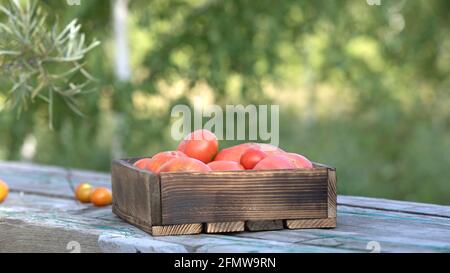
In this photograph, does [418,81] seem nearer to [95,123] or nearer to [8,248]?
[95,123]

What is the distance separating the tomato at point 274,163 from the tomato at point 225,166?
44 millimetres

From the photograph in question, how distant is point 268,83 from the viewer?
493 centimetres

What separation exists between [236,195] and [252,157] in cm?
15

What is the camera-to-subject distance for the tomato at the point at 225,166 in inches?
72.8

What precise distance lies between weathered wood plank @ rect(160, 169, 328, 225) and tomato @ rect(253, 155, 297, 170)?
44mm

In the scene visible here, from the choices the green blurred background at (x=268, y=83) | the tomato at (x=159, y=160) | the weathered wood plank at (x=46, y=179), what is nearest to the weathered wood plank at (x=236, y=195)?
the tomato at (x=159, y=160)

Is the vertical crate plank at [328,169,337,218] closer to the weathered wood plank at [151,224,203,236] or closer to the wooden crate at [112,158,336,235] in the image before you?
the wooden crate at [112,158,336,235]

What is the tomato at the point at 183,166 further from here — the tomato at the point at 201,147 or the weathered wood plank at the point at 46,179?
the weathered wood plank at the point at 46,179

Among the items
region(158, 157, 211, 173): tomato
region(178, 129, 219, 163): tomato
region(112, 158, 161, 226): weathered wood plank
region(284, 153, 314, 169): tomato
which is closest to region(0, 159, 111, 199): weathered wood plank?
region(112, 158, 161, 226): weathered wood plank

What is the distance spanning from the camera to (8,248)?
6.53 ft

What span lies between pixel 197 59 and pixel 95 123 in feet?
2.33

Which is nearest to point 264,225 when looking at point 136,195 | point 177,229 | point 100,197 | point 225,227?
point 225,227

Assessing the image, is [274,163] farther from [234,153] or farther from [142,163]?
[142,163]
